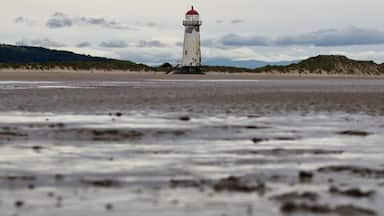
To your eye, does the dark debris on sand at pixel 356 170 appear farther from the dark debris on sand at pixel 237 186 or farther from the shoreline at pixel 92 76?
the shoreline at pixel 92 76

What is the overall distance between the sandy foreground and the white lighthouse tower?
288ft

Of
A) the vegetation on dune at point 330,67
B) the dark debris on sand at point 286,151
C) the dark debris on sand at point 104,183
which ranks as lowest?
the vegetation on dune at point 330,67

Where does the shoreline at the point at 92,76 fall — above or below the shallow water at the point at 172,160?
below

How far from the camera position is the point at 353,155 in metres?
20.0

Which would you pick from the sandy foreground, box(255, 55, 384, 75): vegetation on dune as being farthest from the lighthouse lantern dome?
the sandy foreground

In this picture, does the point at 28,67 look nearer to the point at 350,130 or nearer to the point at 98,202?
the point at 350,130

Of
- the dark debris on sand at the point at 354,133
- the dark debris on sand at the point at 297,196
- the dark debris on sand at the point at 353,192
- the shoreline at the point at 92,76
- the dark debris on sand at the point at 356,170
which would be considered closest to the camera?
the dark debris on sand at the point at 297,196

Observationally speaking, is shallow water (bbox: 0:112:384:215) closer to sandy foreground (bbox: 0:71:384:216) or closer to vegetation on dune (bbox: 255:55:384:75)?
sandy foreground (bbox: 0:71:384:216)

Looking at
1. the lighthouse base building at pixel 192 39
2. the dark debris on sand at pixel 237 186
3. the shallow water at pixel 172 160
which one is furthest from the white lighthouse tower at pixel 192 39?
the dark debris on sand at pixel 237 186

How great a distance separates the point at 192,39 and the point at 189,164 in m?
104

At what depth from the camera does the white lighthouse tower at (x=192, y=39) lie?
121 metres

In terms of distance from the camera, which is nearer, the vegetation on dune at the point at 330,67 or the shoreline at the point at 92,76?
the shoreline at the point at 92,76

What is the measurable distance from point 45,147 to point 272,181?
24.8 ft

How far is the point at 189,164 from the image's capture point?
17891 millimetres
